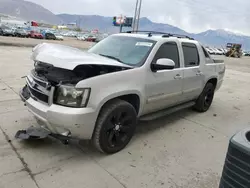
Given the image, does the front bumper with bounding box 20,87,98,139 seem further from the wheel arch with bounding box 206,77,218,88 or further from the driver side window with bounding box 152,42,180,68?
the wheel arch with bounding box 206,77,218,88

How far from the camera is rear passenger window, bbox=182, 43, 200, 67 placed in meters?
4.66

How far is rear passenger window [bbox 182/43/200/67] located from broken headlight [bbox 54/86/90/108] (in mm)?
2498

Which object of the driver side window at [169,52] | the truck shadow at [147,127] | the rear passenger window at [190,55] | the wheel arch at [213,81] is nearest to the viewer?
the truck shadow at [147,127]

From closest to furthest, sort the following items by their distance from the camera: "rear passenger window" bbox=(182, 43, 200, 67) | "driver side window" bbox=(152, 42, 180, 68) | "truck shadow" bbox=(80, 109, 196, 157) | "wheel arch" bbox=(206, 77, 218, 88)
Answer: "truck shadow" bbox=(80, 109, 196, 157) → "driver side window" bbox=(152, 42, 180, 68) → "rear passenger window" bbox=(182, 43, 200, 67) → "wheel arch" bbox=(206, 77, 218, 88)

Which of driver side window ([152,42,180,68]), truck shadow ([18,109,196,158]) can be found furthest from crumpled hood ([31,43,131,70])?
truck shadow ([18,109,196,158])

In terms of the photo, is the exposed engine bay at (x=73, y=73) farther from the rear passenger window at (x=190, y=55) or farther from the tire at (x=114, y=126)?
the rear passenger window at (x=190, y=55)

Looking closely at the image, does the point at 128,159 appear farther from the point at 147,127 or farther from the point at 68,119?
the point at 147,127

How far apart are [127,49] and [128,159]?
182cm

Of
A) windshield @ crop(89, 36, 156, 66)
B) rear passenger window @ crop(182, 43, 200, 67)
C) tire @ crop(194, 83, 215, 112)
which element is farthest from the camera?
tire @ crop(194, 83, 215, 112)

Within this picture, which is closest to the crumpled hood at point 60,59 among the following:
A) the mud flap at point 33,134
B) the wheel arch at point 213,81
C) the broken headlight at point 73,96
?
the broken headlight at point 73,96

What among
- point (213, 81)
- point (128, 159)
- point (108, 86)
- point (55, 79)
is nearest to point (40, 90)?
point (55, 79)

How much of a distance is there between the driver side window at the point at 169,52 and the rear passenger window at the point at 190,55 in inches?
11.5

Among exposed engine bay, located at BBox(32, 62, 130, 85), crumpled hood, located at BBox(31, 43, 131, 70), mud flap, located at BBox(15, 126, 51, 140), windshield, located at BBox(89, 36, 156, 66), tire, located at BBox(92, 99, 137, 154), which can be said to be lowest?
mud flap, located at BBox(15, 126, 51, 140)

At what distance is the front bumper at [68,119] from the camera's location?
9.23ft
